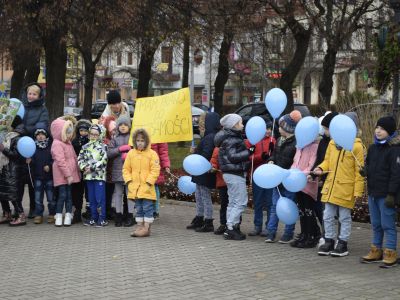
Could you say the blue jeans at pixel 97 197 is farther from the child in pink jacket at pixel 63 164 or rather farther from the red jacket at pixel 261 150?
the red jacket at pixel 261 150

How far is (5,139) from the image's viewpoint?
10336 mm

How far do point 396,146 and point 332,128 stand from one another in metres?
0.72

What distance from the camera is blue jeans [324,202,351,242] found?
8164 millimetres

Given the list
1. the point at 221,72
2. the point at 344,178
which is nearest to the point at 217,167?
the point at 344,178

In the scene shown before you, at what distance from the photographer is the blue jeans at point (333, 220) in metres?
8.16

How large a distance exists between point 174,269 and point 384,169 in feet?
8.13

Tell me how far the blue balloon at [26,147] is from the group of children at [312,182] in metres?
2.39

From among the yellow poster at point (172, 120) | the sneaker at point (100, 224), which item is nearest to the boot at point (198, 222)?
the yellow poster at point (172, 120)

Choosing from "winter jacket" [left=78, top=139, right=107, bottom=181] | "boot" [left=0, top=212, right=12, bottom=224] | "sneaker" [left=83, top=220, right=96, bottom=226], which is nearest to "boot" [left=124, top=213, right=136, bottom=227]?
"sneaker" [left=83, top=220, right=96, bottom=226]

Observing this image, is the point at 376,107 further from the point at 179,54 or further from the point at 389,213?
the point at 179,54

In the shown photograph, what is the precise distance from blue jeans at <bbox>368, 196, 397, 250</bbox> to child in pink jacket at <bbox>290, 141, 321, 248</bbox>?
1.02 metres

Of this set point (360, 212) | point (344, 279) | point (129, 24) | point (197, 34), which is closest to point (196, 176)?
point (360, 212)

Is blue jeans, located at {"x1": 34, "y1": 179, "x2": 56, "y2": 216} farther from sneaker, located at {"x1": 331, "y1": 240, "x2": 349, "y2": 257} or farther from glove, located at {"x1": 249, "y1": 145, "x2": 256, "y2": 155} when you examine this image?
sneaker, located at {"x1": 331, "y1": 240, "x2": 349, "y2": 257}

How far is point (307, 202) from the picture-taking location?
29.0ft
